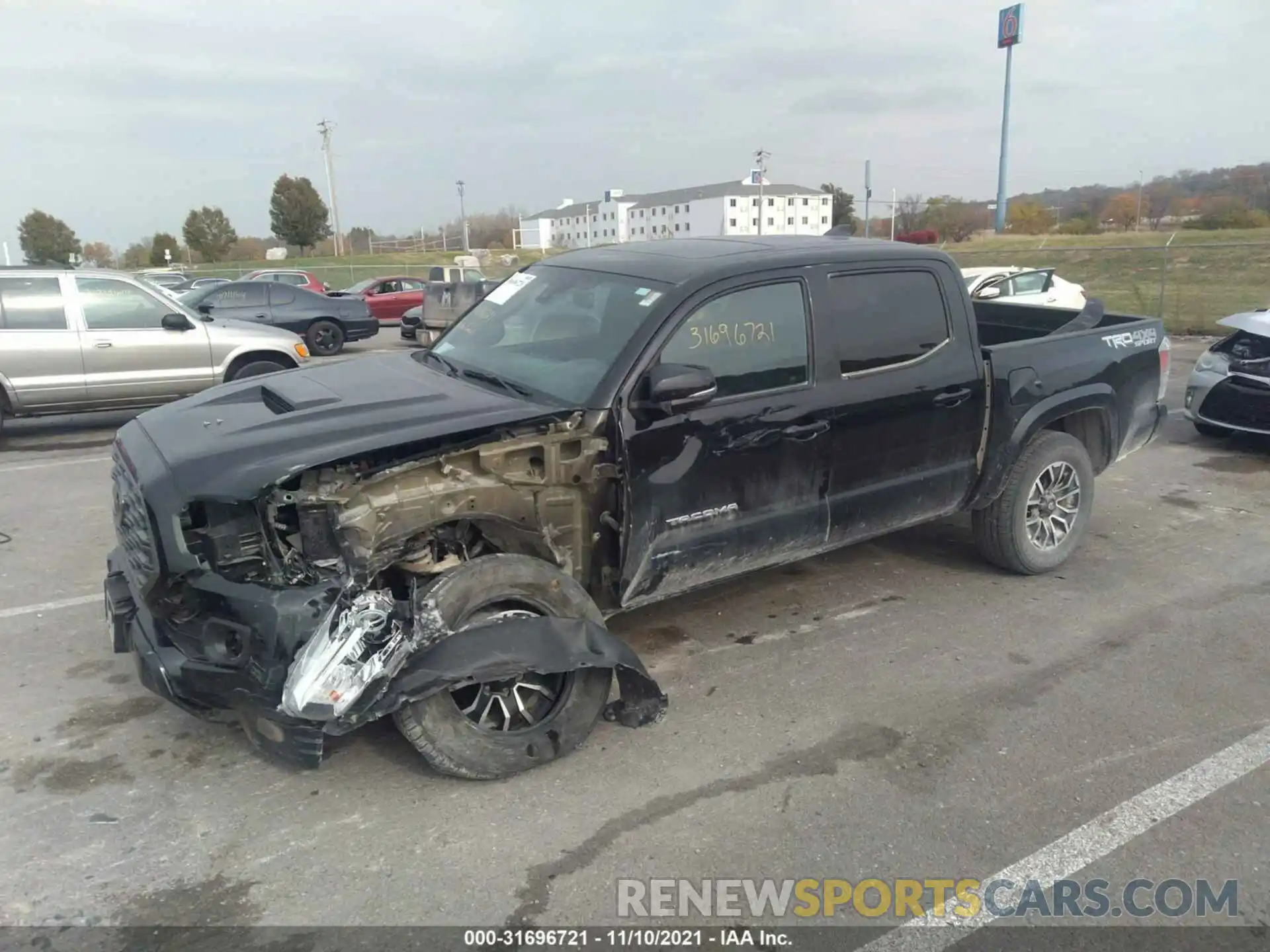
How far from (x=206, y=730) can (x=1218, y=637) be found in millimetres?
4835

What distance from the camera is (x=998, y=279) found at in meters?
13.6

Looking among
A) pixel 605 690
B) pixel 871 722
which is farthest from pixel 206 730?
pixel 871 722

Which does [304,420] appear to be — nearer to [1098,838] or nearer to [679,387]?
[679,387]

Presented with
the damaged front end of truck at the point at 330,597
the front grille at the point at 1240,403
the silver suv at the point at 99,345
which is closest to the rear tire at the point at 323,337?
the silver suv at the point at 99,345

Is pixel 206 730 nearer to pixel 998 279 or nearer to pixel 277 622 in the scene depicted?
pixel 277 622

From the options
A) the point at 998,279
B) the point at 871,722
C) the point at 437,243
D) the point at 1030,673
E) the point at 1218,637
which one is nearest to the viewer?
the point at 871,722

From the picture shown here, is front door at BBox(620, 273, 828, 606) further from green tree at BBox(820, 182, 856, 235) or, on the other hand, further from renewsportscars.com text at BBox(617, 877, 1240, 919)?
green tree at BBox(820, 182, 856, 235)

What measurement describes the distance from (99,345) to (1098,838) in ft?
32.4

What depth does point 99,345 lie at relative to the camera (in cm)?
937

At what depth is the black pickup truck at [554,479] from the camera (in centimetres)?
316

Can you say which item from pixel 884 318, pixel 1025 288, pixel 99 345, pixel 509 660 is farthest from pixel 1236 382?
pixel 99 345

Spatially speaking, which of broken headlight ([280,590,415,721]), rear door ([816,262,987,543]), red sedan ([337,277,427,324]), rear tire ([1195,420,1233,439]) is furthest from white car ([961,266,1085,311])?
red sedan ([337,277,427,324])

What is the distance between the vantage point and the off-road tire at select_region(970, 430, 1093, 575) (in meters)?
5.18

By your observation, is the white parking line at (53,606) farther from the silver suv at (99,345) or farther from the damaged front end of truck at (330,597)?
the silver suv at (99,345)
